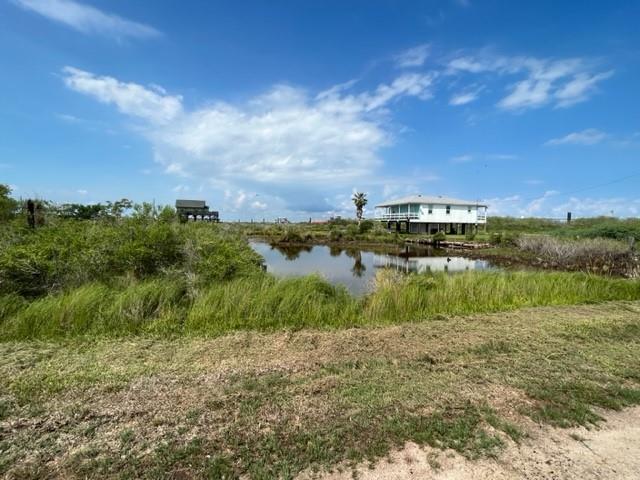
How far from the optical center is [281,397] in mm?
3262

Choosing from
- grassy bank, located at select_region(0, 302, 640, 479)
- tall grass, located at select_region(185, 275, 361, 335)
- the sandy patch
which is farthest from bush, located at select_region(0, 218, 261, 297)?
the sandy patch

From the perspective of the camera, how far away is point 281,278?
303 inches

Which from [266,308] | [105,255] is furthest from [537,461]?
[105,255]

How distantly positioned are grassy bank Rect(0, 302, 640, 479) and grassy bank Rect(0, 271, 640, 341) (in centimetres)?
54

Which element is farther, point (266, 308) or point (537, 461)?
point (266, 308)

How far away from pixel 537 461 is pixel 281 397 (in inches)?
81.1

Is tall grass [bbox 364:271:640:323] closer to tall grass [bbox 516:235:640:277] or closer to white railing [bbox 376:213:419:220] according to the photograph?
tall grass [bbox 516:235:640:277]

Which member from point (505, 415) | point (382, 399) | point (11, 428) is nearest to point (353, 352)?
point (382, 399)

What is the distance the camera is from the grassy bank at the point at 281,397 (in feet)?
7.98

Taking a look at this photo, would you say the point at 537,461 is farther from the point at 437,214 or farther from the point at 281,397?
the point at 437,214

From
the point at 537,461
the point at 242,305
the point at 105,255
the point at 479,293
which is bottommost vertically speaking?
the point at 537,461

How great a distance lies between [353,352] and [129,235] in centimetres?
601

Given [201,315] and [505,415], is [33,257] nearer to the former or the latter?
[201,315]

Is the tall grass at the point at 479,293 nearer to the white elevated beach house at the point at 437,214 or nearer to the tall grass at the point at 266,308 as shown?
the tall grass at the point at 266,308
